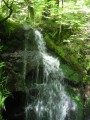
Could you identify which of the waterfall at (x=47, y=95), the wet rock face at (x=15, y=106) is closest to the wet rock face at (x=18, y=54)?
the waterfall at (x=47, y=95)

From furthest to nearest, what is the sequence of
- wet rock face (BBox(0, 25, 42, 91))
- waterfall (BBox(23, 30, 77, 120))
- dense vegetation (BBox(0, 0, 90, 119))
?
dense vegetation (BBox(0, 0, 90, 119))
waterfall (BBox(23, 30, 77, 120))
wet rock face (BBox(0, 25, 42, 91))

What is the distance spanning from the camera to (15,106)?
6.66m

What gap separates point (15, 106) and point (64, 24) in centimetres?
389

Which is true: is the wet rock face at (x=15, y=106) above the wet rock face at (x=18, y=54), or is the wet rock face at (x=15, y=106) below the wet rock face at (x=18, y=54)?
below

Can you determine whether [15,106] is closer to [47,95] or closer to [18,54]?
[47,95]

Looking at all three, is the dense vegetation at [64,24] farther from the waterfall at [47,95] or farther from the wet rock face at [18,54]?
the waterfall at [47,95]

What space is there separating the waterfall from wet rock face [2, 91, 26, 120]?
15 cm

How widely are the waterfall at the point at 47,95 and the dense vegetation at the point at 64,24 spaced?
2.13 feet

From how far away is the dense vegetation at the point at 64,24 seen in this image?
26.2 ft

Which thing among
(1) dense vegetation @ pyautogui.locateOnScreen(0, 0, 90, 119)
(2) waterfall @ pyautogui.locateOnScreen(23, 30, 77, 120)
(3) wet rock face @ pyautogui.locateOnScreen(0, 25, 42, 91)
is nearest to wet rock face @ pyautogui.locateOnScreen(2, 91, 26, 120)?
(2) waterfall @ pyautogui.locateOnScreen(23, 30, 77, 120)

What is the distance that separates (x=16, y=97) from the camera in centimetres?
663

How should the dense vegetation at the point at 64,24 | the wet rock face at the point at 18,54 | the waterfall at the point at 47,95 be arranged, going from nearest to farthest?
the wet rock face at the point at 18,54 < the waterfall at the point at 47,95 < the dense vegetation at the point at 64,24

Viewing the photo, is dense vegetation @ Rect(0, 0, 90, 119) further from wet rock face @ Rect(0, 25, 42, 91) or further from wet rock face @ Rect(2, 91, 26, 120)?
wet rock face @ Rect(2, 91, 26, 120)

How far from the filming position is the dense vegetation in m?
7.99
